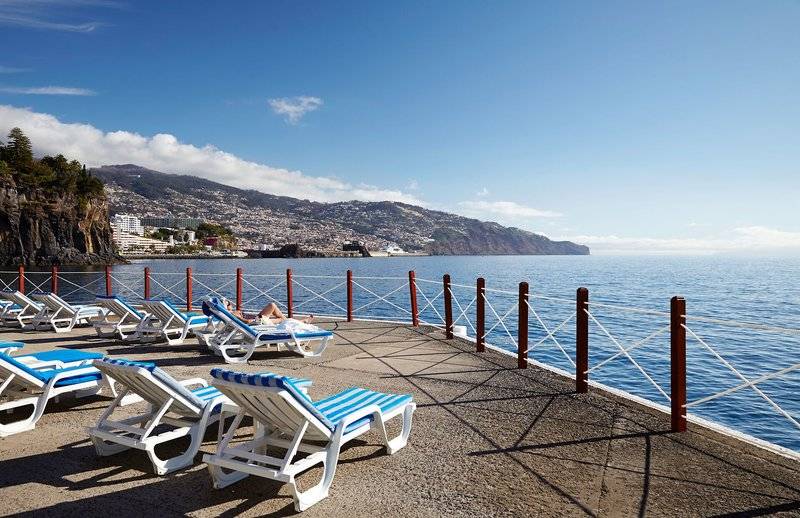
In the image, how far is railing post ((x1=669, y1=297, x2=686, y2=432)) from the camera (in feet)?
16.3

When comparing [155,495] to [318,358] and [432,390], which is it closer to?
[432,390]

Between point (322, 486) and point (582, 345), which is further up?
point (582, 345)

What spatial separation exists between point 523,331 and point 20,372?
5.73 m

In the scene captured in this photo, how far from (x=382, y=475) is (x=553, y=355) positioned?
564 inches

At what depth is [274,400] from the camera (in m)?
3.46

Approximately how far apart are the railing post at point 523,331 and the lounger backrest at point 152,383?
4.46 m

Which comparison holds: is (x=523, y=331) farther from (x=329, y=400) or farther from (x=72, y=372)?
(x=72, y=372)

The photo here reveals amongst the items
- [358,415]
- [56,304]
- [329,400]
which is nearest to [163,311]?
[56,304]

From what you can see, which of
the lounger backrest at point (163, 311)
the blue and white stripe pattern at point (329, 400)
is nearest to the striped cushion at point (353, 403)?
the blue and white stripe pattern at point (329, 400)

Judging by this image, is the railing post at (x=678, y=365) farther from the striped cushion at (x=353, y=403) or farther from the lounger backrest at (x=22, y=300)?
the lounger backrest at (x=22, y=300)

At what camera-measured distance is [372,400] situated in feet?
14.4

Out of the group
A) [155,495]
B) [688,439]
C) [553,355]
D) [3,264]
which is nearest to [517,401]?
[688,439]

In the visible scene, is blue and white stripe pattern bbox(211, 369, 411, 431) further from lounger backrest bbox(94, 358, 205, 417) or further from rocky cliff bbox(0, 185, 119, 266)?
rocky cliff bbox(0, 185, 119, 266)

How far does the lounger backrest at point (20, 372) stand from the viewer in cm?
490
